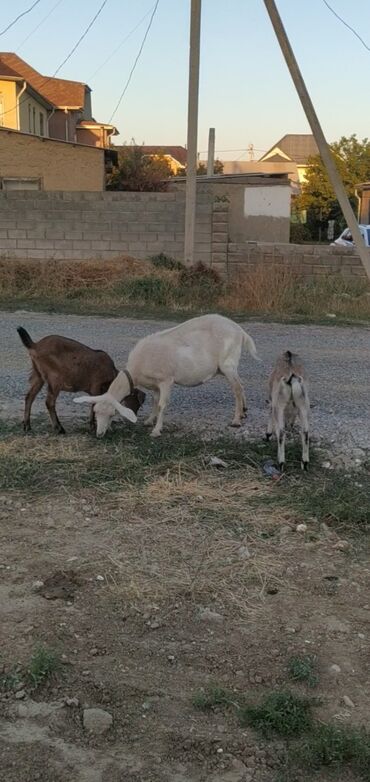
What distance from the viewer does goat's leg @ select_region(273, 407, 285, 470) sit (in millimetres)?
5641

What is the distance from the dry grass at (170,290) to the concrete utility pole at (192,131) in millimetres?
754

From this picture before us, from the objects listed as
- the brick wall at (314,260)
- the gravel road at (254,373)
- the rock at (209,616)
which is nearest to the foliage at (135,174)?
the brick wall at (314,260)

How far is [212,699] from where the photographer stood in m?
3.12

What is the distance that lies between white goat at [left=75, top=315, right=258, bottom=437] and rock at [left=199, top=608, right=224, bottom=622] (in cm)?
267

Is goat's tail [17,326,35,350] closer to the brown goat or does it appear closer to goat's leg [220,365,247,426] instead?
the brown goat

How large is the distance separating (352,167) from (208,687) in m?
51.2

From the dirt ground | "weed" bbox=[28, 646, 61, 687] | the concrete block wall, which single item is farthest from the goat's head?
the concrete block wall

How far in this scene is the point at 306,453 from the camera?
578cm

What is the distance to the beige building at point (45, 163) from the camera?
977 inches

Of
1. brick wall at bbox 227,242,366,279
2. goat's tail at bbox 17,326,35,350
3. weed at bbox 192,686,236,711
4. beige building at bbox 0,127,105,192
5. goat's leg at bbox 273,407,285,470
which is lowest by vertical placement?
weed at bbox 192,686,236,711

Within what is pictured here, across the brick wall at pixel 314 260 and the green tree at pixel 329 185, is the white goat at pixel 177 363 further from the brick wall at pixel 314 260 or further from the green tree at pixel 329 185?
the green tree at pixel 329 185

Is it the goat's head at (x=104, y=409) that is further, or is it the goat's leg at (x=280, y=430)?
the goat's head at (x=104, y=409)

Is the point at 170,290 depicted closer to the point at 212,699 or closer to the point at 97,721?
the point at 212,699

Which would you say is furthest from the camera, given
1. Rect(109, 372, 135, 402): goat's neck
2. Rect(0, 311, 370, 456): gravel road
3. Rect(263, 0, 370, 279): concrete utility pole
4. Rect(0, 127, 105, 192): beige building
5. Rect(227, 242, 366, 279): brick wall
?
Rect(0, 127, 105, 192): beige building
